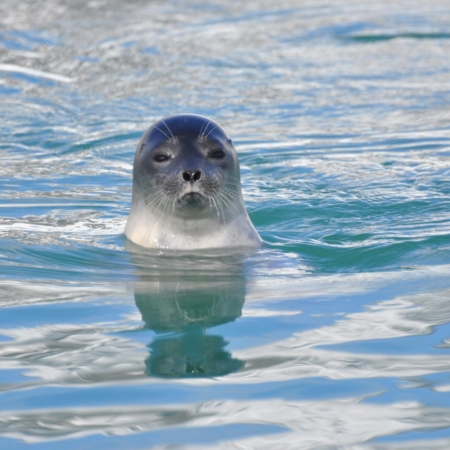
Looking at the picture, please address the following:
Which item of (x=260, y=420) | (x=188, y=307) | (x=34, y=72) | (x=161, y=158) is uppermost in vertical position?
(x=34, y=72)

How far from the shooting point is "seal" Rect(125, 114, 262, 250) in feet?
18.9

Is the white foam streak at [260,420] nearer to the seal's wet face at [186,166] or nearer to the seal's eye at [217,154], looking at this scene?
the seal's wet face at [186,166]

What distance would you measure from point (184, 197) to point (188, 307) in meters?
1.17

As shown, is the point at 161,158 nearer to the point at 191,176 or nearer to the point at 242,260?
the point at 191,176

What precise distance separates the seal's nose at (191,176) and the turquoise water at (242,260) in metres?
0.47

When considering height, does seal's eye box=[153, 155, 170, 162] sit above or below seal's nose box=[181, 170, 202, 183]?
above

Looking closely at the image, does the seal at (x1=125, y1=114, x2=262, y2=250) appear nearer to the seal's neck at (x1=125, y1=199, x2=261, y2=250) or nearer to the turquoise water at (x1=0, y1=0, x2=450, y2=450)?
the seal's neck at (x1=125, y1=199, x2=261, y2=250)

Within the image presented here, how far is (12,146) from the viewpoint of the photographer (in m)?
9.62

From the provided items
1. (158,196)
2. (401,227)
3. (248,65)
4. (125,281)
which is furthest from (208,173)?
(248,65)

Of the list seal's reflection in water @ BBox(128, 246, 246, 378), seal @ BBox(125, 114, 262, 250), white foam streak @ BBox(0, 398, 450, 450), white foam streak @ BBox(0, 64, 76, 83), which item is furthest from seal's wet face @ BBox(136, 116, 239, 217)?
white foam streak @ BBox(0, 64, 76, 83)

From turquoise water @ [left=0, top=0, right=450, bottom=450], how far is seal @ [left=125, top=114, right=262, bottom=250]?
0.21m

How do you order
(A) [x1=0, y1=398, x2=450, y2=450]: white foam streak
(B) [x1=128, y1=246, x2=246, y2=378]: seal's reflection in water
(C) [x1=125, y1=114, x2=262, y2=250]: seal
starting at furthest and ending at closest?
(C) [x1=125, y1=114, x2=262, y2=250]: seal < (B) [x1=128, y1=246, x2=246, y2=378]: seal's reflection in water < (A) [x1=0, y1=398, x2=450, y2=450]: white foam streak

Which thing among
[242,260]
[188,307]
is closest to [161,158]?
[242,260]

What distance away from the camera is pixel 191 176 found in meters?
5.59
